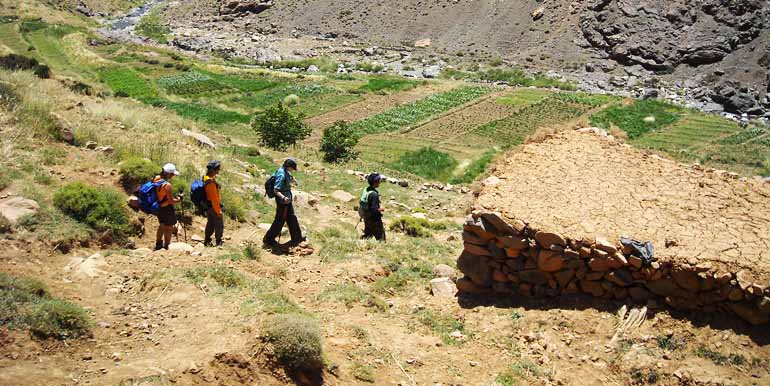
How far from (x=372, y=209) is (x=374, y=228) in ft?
1.91

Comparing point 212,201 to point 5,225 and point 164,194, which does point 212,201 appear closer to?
point 164,194

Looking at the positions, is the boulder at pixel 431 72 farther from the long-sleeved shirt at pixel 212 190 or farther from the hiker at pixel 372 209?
the long-sleeved shirt at pixel 212 190

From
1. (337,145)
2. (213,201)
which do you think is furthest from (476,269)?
(337,145)

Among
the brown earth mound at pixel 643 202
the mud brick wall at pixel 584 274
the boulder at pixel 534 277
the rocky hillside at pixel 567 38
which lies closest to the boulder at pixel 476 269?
the mud brick wall at pixel 584 274

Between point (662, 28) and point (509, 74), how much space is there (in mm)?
15866

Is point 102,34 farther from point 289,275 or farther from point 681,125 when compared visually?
point 289,275

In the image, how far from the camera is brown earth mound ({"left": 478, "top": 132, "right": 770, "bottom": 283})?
8680mm

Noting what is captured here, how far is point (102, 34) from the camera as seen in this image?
77750 mm

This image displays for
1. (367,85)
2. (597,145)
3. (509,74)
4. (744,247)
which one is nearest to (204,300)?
(744,247)

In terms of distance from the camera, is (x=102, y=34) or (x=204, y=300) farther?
(x=102, y=34)

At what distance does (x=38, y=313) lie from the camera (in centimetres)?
746

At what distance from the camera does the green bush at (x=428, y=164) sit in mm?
25859

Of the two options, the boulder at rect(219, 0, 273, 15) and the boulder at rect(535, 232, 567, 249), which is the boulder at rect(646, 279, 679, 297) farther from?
the boulder at rect(219, 0, 273, 15)

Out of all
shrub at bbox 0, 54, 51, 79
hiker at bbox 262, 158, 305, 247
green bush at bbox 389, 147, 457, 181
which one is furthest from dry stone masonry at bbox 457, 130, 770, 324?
shrub at bbox 0, 54, 51, 79
